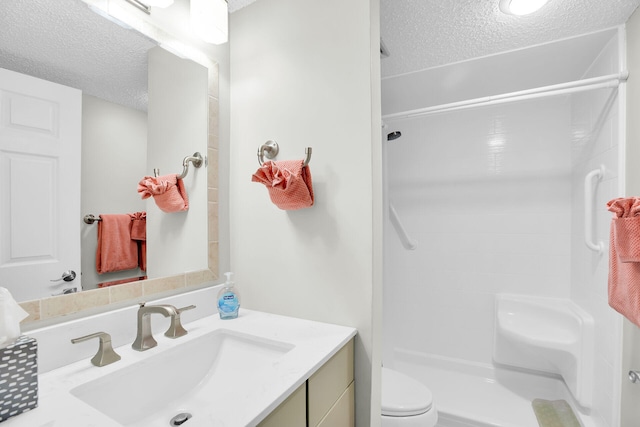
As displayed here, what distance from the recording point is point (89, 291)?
0.85 metres

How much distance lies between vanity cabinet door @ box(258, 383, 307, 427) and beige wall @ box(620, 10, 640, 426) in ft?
4.81

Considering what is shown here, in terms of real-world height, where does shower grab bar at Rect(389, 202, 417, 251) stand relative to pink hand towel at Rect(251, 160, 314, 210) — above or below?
below

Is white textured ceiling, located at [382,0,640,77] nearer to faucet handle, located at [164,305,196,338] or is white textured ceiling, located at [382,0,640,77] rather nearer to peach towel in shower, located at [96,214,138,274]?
peach towel in shower, located at [96,214,138,274]

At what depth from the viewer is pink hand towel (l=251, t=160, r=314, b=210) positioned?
1025 mm

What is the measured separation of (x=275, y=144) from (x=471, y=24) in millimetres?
1107

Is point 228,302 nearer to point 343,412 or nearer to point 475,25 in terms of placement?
point 343,412

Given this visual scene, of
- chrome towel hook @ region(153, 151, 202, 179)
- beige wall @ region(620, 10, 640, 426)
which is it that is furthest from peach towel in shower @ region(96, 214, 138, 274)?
beige wall @ region(620, 10, 640, 426)

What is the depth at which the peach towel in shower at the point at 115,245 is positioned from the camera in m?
0.89

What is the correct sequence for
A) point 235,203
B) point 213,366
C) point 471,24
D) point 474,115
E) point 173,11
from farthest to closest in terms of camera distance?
1. point 474,115
2. point 471,24
3. point 235,203
4. point 173,11
5. point 213,366

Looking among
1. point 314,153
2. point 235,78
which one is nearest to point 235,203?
point 314,153

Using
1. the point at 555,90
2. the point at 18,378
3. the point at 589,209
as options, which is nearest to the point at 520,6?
the point at 555,90

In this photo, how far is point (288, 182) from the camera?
102 centimetres

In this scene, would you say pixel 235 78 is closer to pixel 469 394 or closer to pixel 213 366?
pixel 213 366

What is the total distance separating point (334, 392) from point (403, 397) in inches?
29.2
